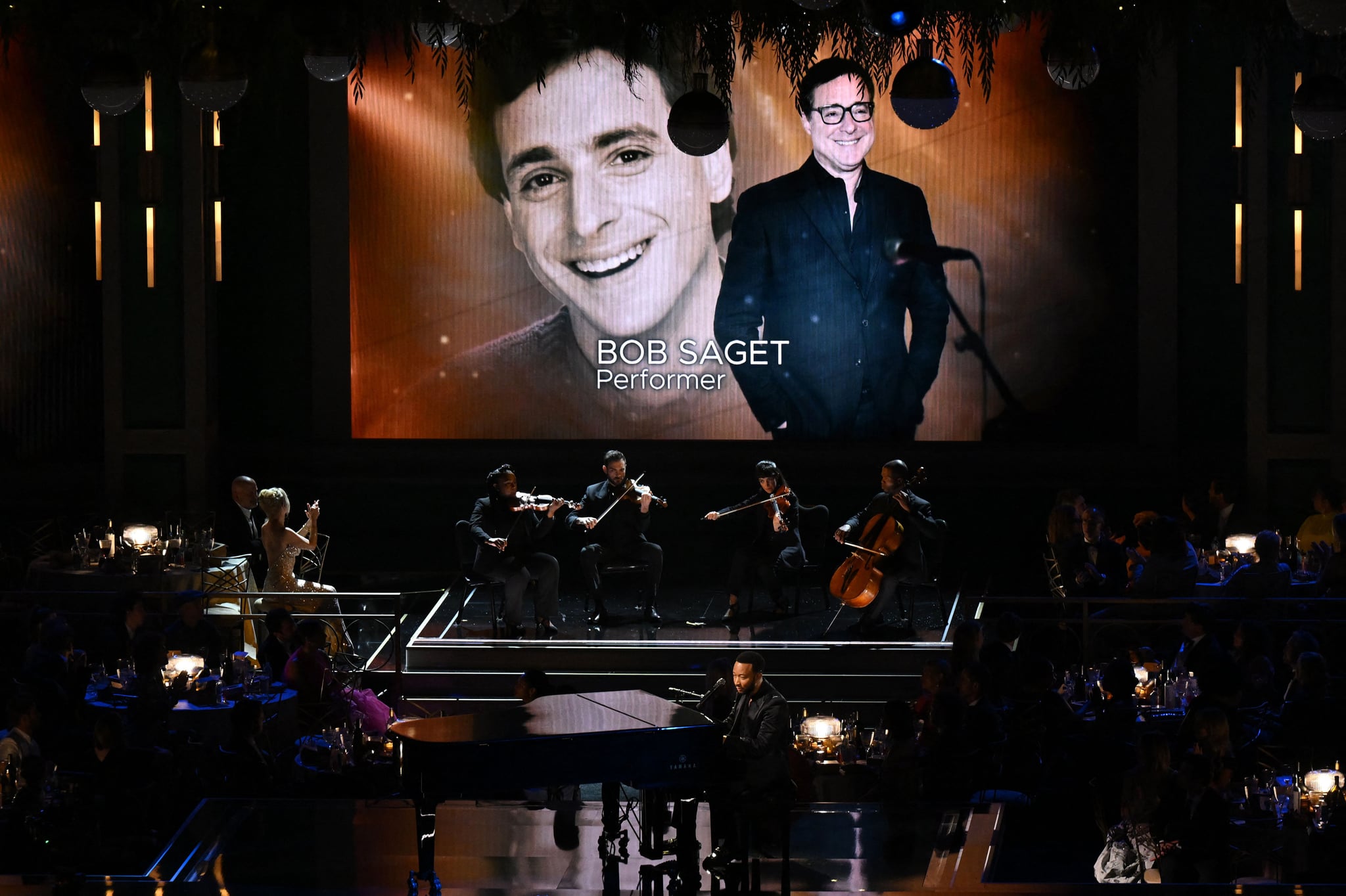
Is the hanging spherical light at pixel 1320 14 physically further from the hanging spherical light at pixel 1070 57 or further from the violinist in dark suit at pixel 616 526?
the violinist in dark suit at pixel 616 526

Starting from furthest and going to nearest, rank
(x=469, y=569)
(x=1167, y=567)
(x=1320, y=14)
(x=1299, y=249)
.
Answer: (x=1299, y=249)
(x=469, y=569)
(x=1167, y=567)
(x=1320, y=14)

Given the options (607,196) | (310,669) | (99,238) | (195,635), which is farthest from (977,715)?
(607,196)

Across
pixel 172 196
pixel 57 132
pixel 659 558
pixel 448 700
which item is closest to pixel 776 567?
pixel 659 558

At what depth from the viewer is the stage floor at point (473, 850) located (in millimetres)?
5301

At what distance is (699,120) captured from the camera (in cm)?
440

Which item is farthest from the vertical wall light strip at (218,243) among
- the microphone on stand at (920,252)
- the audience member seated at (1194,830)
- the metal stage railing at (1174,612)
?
the audience member seated at (1194,830)

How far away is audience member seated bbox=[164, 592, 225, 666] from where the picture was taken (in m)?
8.88

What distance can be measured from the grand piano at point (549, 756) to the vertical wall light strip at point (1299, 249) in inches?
316

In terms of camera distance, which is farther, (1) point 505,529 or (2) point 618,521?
(2) point 618,521

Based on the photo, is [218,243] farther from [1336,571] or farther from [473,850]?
[1336,571]

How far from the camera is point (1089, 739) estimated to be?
715 centimetres

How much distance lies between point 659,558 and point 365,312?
3678 millimetres

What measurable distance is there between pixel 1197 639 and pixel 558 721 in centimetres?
380

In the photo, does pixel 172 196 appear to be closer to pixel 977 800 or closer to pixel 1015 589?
pixel 1015 589
